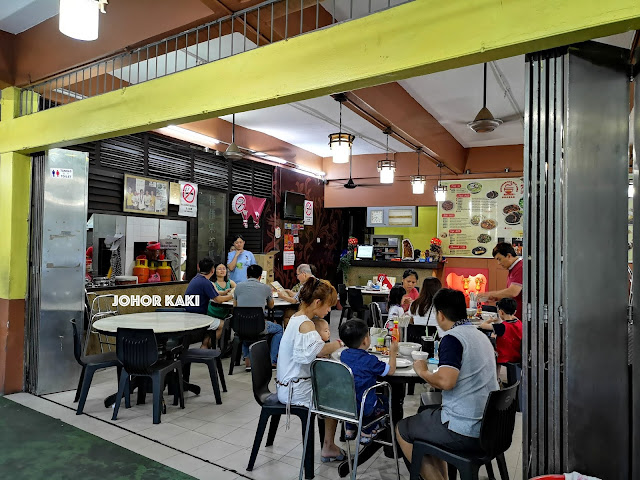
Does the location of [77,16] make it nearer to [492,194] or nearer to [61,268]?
[61,268]

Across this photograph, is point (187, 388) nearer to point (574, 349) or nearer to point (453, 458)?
point (453, 458)

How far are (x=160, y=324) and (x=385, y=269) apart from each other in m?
6.14

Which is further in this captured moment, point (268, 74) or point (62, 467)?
point (62, 467)

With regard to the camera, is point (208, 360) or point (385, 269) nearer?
point (208, 360)

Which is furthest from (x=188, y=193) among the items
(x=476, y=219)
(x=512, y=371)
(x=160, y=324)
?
(x=476, y=219)

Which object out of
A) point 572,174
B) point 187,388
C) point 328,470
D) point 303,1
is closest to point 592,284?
point 572,174

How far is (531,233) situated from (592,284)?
0.36 m

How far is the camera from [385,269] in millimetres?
9914

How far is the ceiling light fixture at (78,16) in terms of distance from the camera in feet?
6.64

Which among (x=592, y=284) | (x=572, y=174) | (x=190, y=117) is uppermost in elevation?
(x=190, y=117)

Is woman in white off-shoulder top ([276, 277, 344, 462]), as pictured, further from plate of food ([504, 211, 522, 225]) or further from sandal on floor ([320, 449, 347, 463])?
plate of food ([504, 211, 522, 225])

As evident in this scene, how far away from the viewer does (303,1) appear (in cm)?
312

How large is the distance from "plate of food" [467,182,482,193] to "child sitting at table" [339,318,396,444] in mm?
7368

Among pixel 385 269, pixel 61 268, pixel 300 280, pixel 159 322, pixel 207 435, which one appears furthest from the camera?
pixel 385 269
